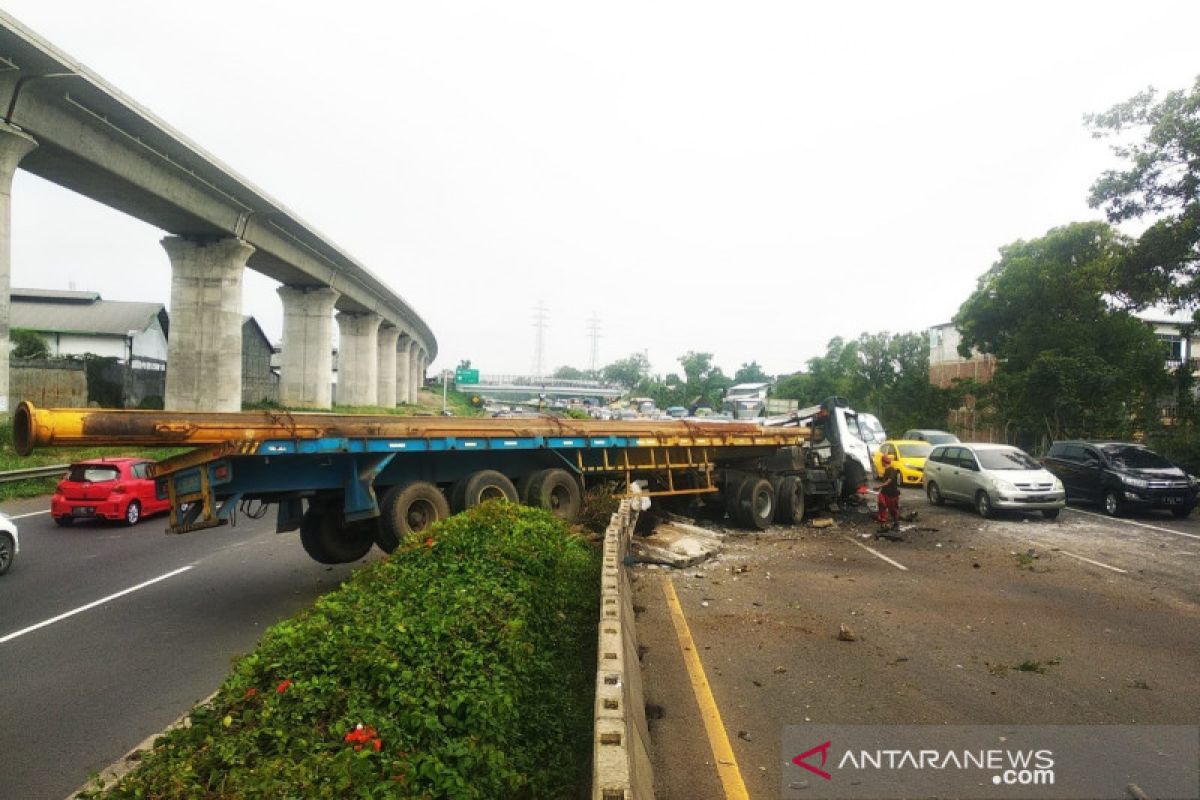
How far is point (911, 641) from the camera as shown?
286 inches

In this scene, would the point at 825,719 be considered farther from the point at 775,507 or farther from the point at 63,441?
the point at 775,507

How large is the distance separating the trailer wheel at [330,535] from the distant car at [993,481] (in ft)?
43.7

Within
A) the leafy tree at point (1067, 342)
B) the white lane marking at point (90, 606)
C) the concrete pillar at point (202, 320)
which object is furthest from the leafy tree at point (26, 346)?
the leafy tree at point (1067, 342)

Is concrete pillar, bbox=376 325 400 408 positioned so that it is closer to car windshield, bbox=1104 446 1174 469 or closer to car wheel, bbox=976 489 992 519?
car wheel, bbox=976 489 992 519

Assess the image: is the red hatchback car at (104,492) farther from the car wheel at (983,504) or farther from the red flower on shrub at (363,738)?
the car wheel at (983,504)

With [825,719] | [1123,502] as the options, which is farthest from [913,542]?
[825,719]

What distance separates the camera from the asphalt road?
5.25 metres

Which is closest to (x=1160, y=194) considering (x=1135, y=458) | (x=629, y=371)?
(x=1135, y=458)

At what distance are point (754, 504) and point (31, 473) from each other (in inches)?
719

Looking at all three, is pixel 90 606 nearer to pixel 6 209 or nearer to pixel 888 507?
pixel 888 507

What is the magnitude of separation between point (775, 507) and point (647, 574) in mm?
6195

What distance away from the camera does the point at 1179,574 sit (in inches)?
418

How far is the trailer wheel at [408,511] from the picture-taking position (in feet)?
31.7

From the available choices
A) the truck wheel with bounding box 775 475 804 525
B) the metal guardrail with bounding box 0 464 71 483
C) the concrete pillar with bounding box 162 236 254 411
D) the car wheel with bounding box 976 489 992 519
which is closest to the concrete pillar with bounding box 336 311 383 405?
the concrete pillar with bounding box 162 236 254 411
